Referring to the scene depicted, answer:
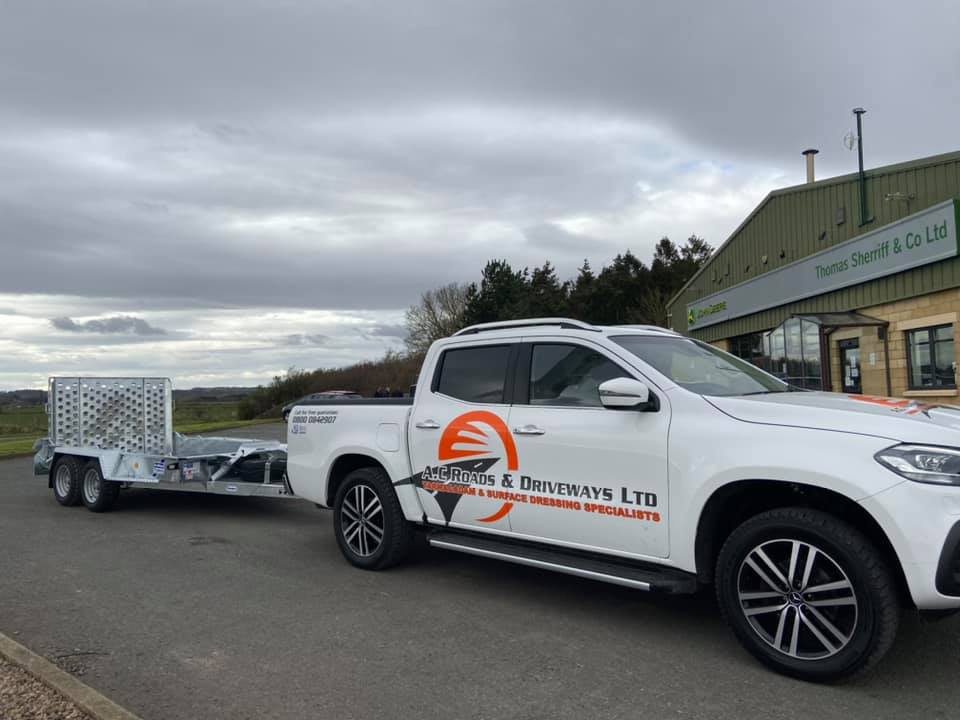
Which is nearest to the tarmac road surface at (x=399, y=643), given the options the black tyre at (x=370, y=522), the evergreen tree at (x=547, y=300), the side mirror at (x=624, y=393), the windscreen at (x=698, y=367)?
the black tyre at (x=370, y=522)

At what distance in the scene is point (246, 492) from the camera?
373 inches

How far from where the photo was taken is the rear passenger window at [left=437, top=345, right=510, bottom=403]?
6.13 meters

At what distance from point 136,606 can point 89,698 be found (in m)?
2.04

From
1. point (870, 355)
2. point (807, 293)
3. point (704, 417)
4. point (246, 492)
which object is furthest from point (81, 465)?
point (807, 293)

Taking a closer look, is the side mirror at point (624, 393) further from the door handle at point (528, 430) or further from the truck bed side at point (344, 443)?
the truck bed side at point (344, 443)

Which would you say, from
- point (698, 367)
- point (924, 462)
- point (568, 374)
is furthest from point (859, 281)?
point (924, 462)

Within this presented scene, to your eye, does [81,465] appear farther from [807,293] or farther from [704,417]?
[807,293]

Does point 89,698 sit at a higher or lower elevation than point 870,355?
lower

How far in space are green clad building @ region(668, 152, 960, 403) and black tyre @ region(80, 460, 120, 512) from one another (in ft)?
57.5

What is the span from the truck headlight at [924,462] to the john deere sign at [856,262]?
16538 millimetres

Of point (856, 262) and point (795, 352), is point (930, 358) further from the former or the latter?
point (795, 352)

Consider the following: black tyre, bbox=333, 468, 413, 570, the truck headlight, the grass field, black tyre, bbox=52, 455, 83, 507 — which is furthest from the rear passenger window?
the grass field

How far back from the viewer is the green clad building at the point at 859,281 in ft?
63.5

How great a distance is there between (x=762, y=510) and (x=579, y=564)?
1.17 m
